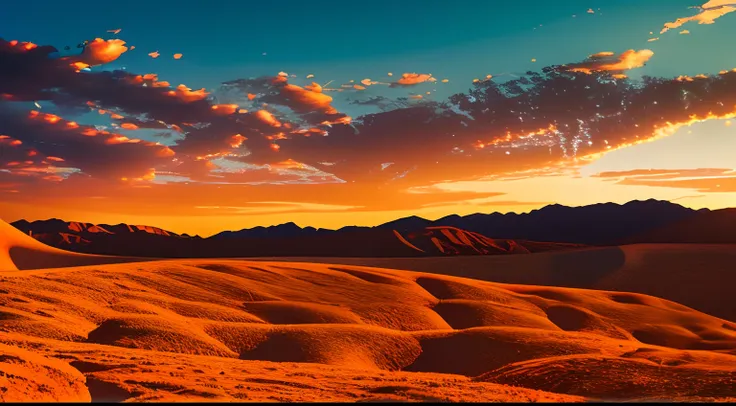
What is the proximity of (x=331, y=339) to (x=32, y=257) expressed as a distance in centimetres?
9207

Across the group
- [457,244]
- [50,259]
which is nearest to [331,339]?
[50,259]

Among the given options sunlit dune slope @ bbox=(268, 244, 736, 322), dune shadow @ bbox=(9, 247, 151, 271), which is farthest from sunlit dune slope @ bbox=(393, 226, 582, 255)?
dune shadow @ bbox=(9, 247, 151, 271)

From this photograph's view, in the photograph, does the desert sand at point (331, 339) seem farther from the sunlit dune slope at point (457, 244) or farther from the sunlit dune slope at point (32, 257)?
the sunlit dune slope at point (457, 244)

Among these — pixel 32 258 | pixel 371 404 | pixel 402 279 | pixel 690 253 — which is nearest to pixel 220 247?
pixel 32 258

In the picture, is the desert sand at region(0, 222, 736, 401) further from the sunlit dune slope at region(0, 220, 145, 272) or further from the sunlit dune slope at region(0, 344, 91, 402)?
the sunlit dune slope at region(0, 220, 145, 272)

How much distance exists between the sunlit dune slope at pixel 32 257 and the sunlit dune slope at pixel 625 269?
41.6 m

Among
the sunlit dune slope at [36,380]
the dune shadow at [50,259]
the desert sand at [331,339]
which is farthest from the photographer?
the dune shadow at [50,259]

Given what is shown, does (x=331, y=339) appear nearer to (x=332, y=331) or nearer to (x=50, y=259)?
(x=332, y=331)

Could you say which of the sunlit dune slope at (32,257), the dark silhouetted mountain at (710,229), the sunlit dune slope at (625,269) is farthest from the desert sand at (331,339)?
the dark silhouetted mountain at (710,229)

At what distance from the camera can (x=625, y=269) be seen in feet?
365

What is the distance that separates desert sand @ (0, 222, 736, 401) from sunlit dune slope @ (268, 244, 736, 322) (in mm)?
24006

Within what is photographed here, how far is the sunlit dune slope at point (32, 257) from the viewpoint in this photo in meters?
104

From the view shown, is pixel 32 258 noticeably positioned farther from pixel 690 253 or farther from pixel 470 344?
pixel 690 253

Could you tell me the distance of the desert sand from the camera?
930 inches
